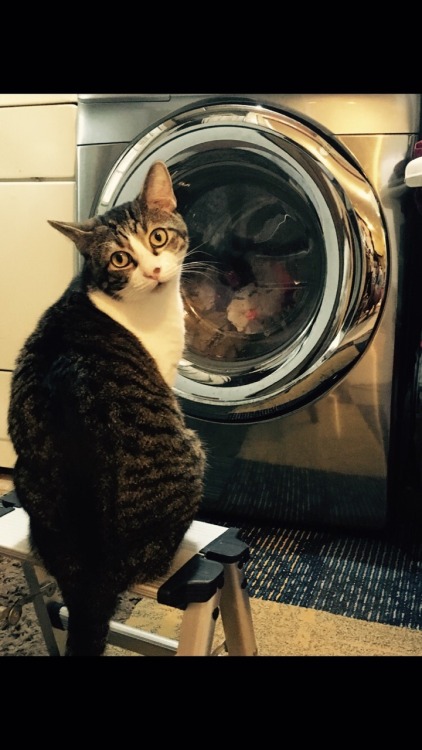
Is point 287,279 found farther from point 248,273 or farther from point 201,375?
point 201,375

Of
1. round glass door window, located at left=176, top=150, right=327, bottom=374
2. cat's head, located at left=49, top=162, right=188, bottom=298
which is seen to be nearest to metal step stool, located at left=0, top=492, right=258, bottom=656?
cat's head, located at left=49, top=162, right=188, bottom=298

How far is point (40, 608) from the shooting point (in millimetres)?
820

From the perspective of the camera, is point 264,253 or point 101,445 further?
point 264,253

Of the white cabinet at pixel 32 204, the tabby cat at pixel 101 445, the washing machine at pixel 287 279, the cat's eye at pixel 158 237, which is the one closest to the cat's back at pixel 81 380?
the tabby cat at pixel 101 445

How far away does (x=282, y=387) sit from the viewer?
104cm

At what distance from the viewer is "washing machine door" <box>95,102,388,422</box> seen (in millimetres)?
961

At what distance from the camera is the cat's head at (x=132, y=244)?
80cm

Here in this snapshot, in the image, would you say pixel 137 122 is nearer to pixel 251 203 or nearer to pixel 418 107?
pixel 251 203

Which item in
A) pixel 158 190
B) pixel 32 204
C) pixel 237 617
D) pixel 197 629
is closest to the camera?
pixel 197 629

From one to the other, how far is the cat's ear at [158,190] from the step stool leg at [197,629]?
0.56 m

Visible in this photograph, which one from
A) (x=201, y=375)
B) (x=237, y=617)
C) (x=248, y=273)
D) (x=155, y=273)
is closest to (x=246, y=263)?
(x=248, y=273)

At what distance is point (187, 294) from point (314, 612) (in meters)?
0.64

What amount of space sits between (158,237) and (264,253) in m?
0.31

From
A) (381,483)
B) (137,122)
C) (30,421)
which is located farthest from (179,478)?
(137,122)
